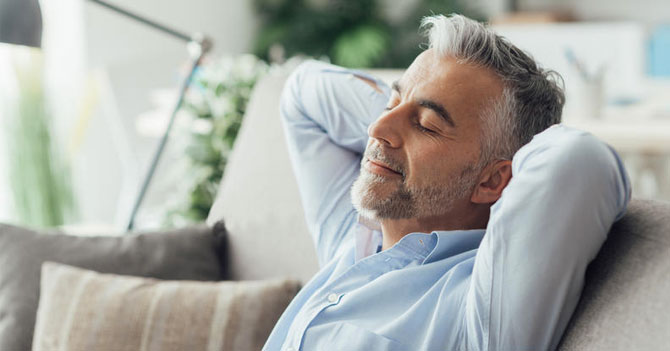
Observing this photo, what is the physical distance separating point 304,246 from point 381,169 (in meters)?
0.49

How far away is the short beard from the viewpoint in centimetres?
128

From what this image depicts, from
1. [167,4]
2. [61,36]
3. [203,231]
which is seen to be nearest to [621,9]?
[167,4]

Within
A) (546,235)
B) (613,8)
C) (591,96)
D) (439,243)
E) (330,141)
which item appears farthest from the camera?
(613,8)

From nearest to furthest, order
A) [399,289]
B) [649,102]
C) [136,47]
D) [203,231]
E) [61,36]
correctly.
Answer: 1. [399,289]
2. [203,231]
3. [649,102]
4. [61,36]
5. [136,47]

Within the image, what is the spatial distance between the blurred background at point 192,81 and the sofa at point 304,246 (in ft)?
1.63

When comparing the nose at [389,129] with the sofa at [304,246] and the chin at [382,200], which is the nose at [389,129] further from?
the sofa at [304,246]

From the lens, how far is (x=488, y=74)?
1265mm

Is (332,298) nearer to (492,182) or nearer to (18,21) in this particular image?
(492,182)

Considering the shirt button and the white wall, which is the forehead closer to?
the shirt button

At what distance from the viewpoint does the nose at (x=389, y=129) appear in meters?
1.28

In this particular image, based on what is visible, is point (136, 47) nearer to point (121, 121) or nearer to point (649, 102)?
point (121, 121)

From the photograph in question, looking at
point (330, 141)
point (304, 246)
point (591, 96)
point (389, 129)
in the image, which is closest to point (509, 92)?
point (389, 129)

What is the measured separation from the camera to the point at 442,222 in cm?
132

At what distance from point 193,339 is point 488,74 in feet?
2.31
